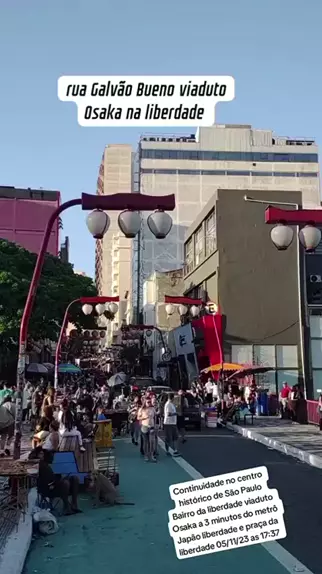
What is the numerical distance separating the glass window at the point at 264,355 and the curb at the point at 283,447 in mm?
11382

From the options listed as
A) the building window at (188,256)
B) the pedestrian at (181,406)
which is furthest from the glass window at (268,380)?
the building window at (188,256)

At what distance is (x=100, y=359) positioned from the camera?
3723 inches

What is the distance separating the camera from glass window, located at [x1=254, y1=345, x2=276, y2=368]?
1391 inches

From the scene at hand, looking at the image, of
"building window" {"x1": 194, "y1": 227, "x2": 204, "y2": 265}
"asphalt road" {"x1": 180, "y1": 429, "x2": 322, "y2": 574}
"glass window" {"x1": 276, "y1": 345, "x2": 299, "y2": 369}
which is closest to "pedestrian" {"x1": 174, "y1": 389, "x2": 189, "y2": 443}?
"asphalt road" {"x1": 180, "y1": 429, "x2": 322, "y2": 574}

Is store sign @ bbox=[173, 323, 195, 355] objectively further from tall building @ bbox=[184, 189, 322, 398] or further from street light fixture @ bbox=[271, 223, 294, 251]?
street light fixture @ bbox=[271, 223, 294, 251]

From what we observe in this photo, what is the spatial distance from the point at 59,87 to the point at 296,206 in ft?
91.6

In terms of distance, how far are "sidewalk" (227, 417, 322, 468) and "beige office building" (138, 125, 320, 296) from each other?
42.0 meters

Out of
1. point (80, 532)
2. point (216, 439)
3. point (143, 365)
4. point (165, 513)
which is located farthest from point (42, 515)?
point (143, 365)

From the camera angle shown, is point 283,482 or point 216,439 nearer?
point 283,482

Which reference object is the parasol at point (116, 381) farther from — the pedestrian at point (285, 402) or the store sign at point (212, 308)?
the pedestrian at point (285, 402)

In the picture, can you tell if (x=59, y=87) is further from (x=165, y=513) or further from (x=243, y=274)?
(x=243, y=274)

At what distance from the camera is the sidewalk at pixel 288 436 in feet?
53.0

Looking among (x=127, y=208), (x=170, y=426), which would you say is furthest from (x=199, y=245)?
(x=127, y=208)
